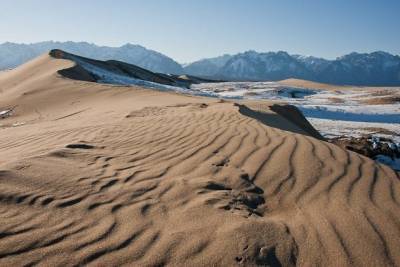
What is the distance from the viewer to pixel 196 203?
3.45 metres

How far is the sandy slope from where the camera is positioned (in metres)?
2.71

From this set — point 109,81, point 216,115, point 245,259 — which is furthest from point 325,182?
point 109,81

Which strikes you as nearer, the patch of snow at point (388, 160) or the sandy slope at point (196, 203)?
the sandy slope at point (196, 203)

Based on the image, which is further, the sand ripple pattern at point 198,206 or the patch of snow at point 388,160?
the patch of snow at point 388,160

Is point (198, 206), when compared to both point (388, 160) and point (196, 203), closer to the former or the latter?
point (196, 203)

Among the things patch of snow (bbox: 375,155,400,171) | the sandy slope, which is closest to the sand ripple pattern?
the sandy slope

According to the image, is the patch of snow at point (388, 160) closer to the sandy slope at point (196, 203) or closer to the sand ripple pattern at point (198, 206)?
the sandy slope at point (196, 203)

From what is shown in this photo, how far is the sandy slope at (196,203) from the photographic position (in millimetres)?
2713

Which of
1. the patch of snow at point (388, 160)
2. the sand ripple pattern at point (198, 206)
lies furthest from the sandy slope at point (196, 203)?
the patch of snow at point (388, 160)

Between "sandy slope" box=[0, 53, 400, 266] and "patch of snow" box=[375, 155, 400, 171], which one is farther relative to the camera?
"patch of snow" box=[375, 155, 400, 171]

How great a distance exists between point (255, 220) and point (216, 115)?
493cm

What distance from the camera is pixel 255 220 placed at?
10.2ft

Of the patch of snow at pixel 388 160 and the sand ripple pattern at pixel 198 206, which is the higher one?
the sand ripple pattern at pixel 198 206

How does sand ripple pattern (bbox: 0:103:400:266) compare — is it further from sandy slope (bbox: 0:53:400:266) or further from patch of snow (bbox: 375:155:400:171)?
patch of snow (bbox: 375:155:400:171)
